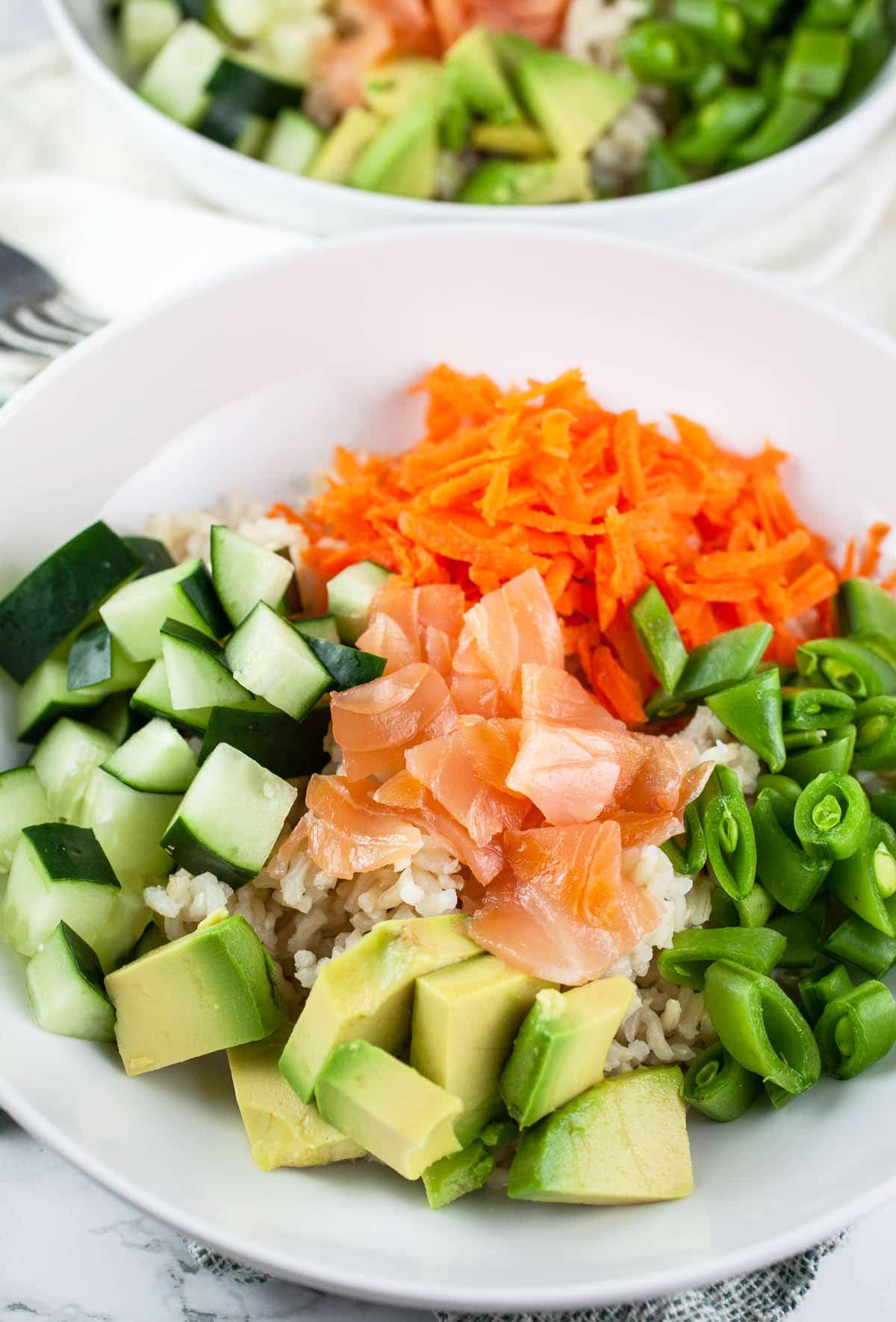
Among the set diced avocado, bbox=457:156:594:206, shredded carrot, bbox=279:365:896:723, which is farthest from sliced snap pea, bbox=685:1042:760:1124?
diced avocado, bbox=457:156:594:206

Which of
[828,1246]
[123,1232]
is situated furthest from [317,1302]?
[828,1246]

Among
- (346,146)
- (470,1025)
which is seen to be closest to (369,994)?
(470,1025)

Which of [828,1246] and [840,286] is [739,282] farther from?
[828,1246]

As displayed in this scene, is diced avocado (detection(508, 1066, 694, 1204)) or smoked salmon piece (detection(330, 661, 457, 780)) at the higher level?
smoked salmon piece (detection(330, 661, 457, 780))

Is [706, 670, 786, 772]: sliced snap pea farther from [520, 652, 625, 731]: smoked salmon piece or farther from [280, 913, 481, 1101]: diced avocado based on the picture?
[280, 913, 481, 1101]: diced avocado

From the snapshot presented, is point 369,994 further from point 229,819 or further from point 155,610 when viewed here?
point 155,610

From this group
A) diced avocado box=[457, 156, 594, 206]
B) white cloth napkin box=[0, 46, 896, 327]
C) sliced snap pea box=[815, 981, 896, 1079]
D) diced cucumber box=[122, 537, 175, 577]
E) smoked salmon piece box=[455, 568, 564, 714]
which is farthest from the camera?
diced avocado box=[457, 156, 594, 206]

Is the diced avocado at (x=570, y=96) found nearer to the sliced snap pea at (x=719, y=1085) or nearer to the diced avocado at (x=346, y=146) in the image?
the diced avocado at (x=346, y=146)
